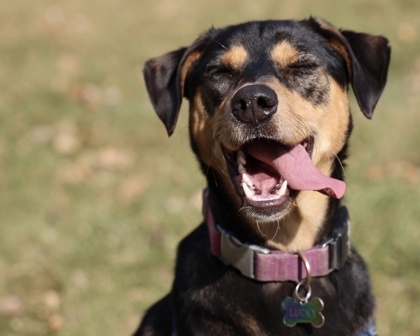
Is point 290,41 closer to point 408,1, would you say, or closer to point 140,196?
point 140,196

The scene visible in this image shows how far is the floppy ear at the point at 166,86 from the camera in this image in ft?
13.6

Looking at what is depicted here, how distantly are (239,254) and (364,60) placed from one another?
46.7 inches

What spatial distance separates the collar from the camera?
361 centimetres

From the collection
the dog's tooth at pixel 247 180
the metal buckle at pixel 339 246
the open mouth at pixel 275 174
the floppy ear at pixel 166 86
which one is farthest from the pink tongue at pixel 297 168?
the floppy ear at pixel 166 86

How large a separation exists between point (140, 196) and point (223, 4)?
6471 mm

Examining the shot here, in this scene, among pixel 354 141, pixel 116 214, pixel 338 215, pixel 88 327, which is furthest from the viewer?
pixel 354 141

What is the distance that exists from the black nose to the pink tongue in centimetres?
21

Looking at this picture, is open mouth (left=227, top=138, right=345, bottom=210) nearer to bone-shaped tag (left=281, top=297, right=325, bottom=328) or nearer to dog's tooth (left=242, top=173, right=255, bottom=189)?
dog's tooth (left=242, top=173, right=255, bottom=189)

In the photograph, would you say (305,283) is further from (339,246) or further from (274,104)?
(274,104)

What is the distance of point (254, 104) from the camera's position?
3.46 metres

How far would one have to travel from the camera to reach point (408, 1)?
40.3 ft

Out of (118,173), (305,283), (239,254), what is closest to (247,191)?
(239,254)

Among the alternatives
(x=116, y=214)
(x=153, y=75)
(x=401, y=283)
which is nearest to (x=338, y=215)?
(x=153, y=75)

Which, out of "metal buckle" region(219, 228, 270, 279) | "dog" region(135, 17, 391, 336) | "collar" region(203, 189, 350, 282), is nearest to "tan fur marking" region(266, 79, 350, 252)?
"dog" region(135, 17, 391, 336)
